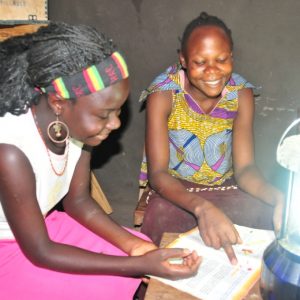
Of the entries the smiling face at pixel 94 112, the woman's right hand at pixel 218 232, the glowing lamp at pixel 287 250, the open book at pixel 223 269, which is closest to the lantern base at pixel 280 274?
the glowing lamp at pixel 287 250

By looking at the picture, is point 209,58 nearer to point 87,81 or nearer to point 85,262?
point 87,81

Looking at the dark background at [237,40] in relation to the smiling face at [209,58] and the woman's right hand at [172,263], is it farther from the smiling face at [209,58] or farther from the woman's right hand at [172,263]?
the woman's right hand at [172,263]

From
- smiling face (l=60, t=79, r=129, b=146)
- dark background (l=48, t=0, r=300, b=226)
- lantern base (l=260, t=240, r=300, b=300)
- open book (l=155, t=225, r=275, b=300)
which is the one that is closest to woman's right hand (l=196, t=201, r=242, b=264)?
open book (l=155, t=225, r=275, b=300)

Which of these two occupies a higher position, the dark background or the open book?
the dark background

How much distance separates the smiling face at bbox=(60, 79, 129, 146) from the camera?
4.64 ft

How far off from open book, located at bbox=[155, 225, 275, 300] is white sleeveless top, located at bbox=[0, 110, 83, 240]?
0.48 m

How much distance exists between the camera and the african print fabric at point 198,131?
2.25 metres

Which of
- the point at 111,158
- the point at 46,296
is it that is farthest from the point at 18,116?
the point at 111,158

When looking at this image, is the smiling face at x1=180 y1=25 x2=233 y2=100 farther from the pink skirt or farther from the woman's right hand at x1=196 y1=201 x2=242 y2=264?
the pink skirt

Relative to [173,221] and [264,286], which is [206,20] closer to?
[173,221]

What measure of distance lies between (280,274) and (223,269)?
302 mm

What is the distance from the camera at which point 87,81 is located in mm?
1375

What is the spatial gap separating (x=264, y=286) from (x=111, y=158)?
73.5 inches

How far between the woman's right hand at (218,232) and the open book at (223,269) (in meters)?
0.02
